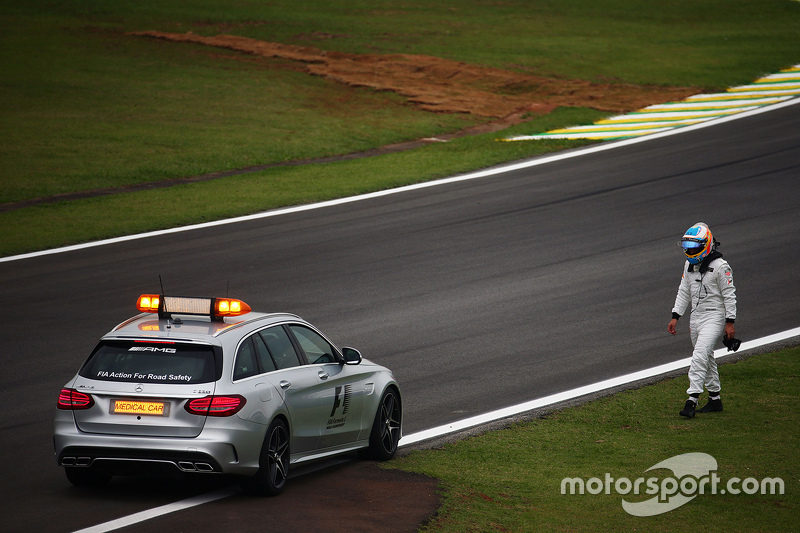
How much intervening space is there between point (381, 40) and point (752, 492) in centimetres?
3960

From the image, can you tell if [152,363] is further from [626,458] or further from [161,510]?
[626,458]

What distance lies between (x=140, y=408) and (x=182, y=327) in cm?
92

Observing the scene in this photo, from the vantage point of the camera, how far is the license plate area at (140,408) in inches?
331

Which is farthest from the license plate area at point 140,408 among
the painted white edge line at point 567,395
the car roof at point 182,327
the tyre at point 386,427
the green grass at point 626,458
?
the painted white edge line at point 567,395

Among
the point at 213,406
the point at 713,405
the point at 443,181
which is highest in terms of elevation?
the point at 213,406

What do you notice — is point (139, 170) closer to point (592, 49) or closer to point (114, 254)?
point (114, 254)

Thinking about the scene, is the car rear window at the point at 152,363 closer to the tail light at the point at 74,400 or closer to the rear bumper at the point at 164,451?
the tail light at the point at 74,400

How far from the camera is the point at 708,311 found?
1182 centimetres

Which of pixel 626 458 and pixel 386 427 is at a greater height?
pixel 386 427

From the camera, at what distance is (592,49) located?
4656cm

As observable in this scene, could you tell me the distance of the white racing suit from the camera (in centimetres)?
Result: 1166

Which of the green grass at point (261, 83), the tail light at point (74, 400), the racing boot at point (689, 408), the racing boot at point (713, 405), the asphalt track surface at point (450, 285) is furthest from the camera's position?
the green grass at point (261, 83)

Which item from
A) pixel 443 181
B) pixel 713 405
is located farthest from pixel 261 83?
pixel 713 405

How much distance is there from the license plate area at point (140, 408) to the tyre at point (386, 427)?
8.86 feet
